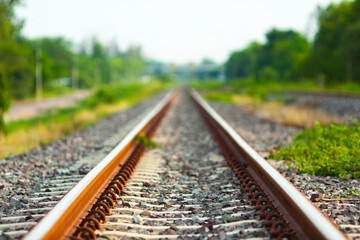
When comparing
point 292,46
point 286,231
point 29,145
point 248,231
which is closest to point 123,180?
point 248,231

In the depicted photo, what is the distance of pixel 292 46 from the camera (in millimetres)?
60781

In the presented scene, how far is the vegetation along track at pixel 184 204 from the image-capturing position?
2379 millimetres

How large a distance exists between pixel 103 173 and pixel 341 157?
319 centimetres

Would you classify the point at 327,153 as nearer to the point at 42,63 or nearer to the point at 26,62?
the point at 26,62

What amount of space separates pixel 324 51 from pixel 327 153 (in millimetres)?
42152

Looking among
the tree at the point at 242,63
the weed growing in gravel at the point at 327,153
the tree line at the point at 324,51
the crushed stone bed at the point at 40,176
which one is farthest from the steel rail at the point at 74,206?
the tree at the point at 242,63

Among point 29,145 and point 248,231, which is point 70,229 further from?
point 29,145

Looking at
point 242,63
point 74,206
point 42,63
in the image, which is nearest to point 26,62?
point 42,63

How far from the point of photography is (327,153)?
511 cm

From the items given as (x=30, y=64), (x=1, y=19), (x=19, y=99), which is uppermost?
(x=1, y=19)

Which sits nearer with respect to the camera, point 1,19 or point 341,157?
point 341,157

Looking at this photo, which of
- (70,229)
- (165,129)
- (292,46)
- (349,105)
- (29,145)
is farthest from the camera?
(292,46)

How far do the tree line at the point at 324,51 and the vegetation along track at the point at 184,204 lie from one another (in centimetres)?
2716

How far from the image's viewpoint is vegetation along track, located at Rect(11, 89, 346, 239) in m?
2.38
